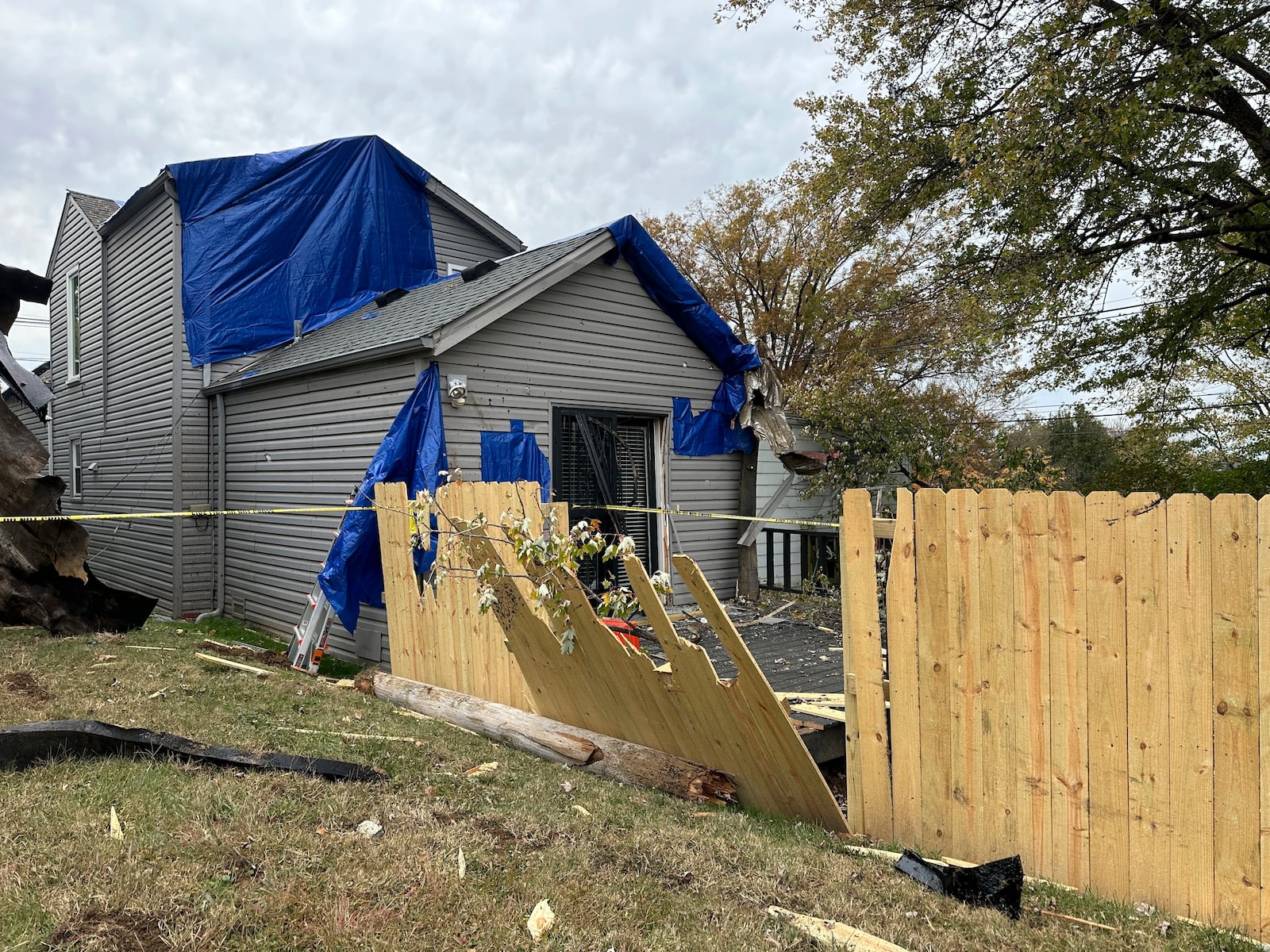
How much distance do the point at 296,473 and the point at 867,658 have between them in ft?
27.4

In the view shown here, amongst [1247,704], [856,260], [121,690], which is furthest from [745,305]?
[1247,704]

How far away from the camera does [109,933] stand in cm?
242

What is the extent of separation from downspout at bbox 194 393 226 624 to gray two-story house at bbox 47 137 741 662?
0.10ft

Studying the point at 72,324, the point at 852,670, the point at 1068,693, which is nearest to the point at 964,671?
the point at 1068,693

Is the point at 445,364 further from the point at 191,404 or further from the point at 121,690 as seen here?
the point at 191,404

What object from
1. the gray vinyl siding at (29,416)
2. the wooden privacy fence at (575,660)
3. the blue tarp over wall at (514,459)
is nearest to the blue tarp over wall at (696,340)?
the blue tarp over wall at (514,459)

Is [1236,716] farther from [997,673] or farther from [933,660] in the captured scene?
[933,660]

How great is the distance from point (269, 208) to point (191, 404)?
308cm

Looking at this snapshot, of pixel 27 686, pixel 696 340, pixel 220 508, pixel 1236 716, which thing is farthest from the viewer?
pixel 220 508

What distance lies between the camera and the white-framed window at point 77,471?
15.6 m

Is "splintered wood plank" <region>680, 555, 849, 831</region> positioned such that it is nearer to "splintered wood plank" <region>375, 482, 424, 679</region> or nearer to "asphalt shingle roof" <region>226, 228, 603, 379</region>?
"splintered wood plank" <region>375, 482, 424, 679</region>

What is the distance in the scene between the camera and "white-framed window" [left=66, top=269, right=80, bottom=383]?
15430 mm

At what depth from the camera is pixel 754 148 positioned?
27.6 meters

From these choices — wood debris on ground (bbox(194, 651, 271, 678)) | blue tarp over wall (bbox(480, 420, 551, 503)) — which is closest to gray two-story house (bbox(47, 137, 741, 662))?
blue tarp over wall (bbox(480, 420, 551, 503))
